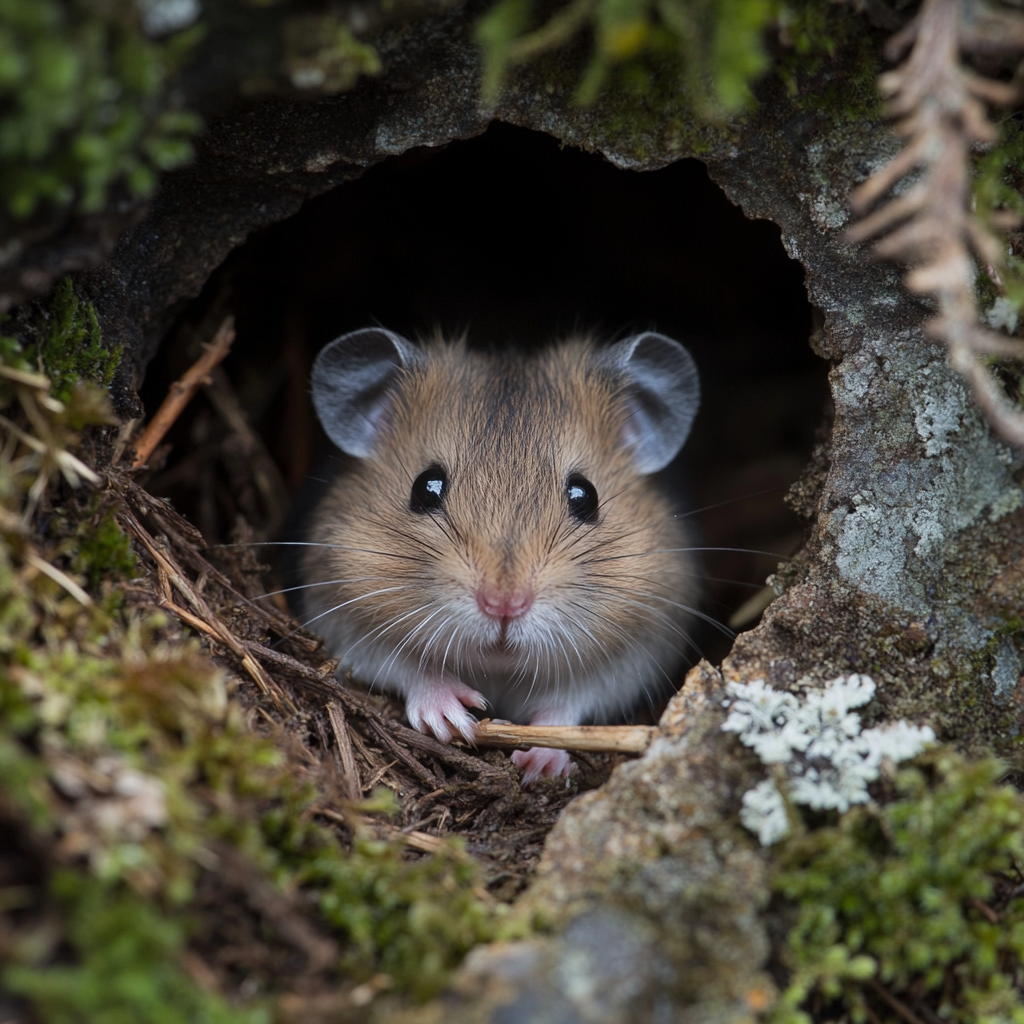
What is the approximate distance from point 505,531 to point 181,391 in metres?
1.82

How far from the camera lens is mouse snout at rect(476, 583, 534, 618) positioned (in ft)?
12.9

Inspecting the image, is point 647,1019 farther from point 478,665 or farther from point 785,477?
point 785,477

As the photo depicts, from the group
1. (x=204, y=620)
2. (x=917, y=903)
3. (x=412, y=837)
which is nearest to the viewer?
(x=917, y=903)

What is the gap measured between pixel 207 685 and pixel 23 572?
1.95 ft

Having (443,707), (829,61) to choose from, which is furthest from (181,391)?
(829,61)

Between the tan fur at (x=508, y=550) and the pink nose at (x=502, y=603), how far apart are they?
0.04 meters

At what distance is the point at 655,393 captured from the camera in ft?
17.2

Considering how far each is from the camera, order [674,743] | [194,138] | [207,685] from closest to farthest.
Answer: [207,685] < [674,743] < [194,138]

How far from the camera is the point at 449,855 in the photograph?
117 inches

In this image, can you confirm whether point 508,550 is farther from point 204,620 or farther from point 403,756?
point 204,620

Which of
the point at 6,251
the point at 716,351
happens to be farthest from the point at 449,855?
the point at 716,351

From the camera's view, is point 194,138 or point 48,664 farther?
point 194,138

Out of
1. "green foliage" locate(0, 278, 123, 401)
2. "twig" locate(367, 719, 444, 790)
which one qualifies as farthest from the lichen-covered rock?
"green foliage" locate(0, 278, 123, 401)

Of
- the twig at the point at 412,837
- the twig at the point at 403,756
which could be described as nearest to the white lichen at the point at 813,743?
the twig at the point at 412,837
